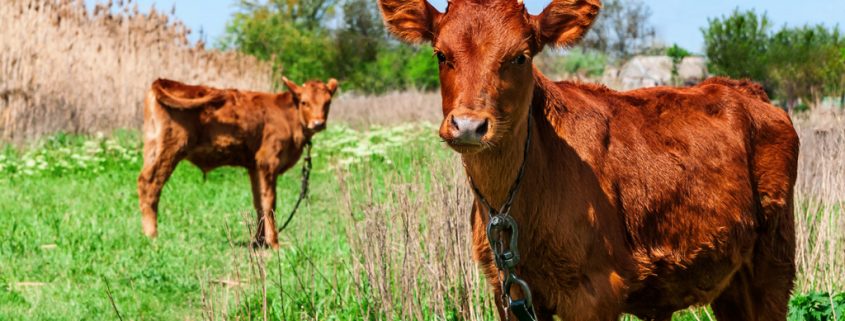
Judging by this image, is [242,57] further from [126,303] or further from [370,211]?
[370,211]

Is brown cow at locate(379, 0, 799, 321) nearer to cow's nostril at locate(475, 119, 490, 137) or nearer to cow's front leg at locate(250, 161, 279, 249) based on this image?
cow's nostril at locate(475, 119, 490, 137)

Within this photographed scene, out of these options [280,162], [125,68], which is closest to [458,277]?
[280,162]

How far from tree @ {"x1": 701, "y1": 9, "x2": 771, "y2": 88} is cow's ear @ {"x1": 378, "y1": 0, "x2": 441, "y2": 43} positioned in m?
21.3

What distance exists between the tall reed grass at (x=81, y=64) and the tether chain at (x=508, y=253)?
1400cm

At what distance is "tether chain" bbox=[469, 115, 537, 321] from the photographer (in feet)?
11.0

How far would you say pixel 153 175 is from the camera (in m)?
9.44

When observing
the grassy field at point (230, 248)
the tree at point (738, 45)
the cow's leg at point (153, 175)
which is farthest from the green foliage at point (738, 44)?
the cow's leg at point (153, 175)

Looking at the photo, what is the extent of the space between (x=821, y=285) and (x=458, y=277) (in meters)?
2.37

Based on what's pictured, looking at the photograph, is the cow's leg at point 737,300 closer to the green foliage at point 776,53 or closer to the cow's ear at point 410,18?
the cow's ear at point 410,18

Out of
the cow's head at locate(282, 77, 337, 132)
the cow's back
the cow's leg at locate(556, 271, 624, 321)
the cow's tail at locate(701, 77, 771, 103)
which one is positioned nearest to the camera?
the cow's leg at locate(556, 271, 624, 321)

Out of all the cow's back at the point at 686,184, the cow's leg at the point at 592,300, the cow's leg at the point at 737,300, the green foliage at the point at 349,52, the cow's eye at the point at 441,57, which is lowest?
the green foliage at the point at 349,52

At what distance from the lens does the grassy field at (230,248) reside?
15.9 feet

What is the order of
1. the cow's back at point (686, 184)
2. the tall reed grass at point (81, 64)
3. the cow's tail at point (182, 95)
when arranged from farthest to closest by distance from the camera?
the tall reed grass at point (81, 64) → the cow's tail at point (182, 95) → the cow's back at point (686, 184)

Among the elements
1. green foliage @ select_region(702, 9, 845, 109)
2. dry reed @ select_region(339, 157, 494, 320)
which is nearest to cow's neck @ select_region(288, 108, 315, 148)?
dry reed @ select_region(339, 157, 494, 320)
